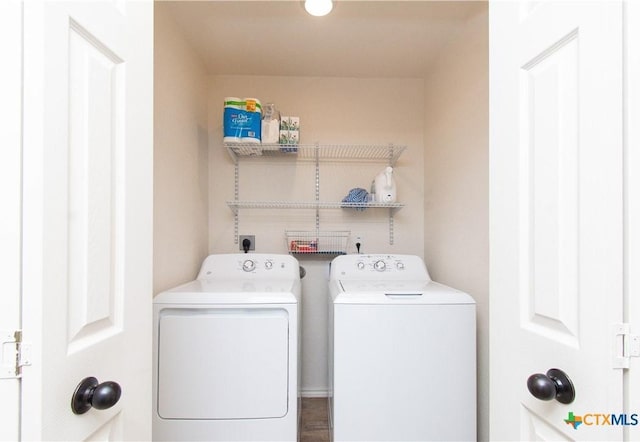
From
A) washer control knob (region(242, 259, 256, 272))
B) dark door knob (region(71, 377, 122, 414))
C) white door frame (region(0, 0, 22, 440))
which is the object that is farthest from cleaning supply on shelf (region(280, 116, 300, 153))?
dark door knob (region(71, 377, 122, 414))

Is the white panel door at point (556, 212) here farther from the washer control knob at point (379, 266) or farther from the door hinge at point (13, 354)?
the washer control knob at point (379, 266)

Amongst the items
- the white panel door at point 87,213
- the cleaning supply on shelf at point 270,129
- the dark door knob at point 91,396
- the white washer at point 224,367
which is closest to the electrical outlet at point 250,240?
the cleaning supply on shelf at point 270,129

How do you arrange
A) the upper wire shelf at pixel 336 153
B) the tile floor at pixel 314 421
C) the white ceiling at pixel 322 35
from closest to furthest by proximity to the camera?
the white ceiling at pixel 322 35
the tile floor at pixel 314 421
the upper wire shelf at pixel 336 153

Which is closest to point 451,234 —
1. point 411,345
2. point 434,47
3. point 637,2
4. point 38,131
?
point 411,345

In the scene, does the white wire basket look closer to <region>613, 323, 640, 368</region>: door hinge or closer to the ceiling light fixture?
the ceiling light fixture

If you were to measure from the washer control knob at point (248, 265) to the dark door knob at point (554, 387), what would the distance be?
164 cm

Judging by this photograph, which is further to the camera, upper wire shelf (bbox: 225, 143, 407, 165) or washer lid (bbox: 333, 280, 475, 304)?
upper wire shelf (bbox: 225, 143, 407, 165)

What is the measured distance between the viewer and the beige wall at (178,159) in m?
1.56

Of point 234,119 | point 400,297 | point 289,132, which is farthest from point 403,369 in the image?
point 234,119

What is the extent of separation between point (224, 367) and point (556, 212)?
54.1 inches

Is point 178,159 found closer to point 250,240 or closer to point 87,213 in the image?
point 250,240

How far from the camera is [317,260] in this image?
230cm

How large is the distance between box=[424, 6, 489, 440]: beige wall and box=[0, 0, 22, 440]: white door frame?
1676 millimetres

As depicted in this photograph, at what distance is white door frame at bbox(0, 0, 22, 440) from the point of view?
464 millimetres
